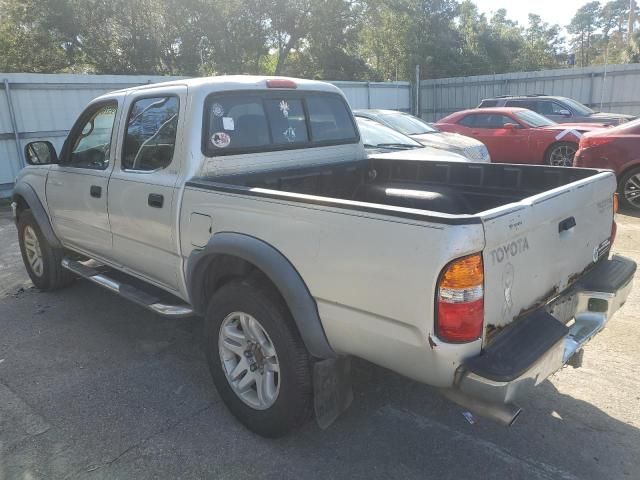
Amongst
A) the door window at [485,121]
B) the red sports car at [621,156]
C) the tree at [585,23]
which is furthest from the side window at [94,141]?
the tree at [585,23]

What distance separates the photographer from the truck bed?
331 cm

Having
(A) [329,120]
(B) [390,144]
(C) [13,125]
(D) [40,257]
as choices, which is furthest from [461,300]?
(C) [13,125]

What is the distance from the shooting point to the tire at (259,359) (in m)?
2.59

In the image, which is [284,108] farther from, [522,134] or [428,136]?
[522,134]

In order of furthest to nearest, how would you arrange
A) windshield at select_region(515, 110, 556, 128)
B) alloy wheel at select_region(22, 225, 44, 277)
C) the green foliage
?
the green foliage, windshield at select_region(515, 110, 556, 128), alloy wheel at select_region(22, 225, 44, 277)

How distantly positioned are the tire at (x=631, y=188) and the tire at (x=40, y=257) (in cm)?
797

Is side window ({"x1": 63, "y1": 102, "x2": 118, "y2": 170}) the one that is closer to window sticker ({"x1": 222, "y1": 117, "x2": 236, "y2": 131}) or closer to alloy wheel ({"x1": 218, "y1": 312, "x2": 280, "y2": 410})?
window sticker ({"x1": 222, "y1": 117, "x2": 236, "y2": 131})

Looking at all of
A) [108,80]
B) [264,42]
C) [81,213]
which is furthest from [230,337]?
[264,42]

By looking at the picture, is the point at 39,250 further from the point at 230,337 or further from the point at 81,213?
the point at 230,337

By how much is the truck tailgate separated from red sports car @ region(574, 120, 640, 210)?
5898 millimetres

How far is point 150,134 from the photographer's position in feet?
11.7

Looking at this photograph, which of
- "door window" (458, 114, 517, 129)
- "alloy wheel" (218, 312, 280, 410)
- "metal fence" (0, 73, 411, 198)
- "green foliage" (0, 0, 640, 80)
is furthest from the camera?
"green foliage" (0, 0, 640, 80)

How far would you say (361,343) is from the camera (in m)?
2.29

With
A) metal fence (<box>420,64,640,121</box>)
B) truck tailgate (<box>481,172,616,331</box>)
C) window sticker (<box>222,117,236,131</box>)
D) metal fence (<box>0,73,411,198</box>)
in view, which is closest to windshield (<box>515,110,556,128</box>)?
metal fence (<box>420,64,640,121</box>)
